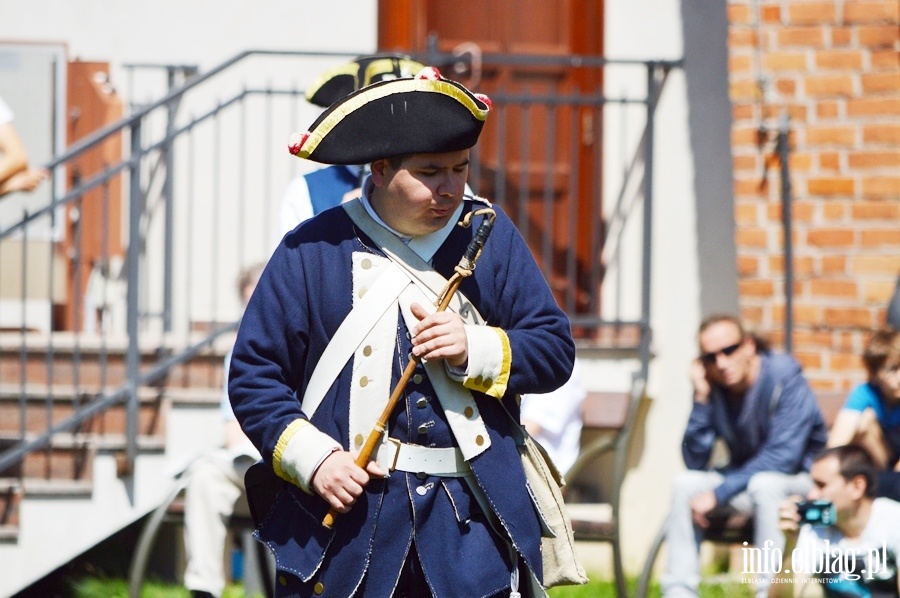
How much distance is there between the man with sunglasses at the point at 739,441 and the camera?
587 cm

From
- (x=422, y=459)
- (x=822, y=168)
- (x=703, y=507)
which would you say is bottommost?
(x=703, y=507)

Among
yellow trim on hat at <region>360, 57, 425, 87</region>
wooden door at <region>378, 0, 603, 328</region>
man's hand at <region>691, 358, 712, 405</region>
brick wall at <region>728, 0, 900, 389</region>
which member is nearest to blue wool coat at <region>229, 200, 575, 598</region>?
yellow trim on hat at <region>360, 57, 425, 87</region>

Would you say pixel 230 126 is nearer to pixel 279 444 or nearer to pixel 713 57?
pixel 713 57

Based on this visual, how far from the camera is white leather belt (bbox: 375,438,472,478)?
3.14 meters

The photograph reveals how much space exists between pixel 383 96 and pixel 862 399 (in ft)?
11.3

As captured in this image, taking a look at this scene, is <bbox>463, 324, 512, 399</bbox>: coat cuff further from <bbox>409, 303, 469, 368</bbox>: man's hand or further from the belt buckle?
the belt buckle

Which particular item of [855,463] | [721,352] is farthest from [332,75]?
[855,463]

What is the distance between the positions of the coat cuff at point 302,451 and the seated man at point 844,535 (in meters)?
2.84

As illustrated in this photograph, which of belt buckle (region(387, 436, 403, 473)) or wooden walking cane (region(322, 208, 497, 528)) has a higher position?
wooden walking cane (region(322, 208, 497, 528))

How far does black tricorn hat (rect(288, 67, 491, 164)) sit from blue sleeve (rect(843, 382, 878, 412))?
328 cm

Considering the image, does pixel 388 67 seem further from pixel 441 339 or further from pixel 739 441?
pixel 739 441

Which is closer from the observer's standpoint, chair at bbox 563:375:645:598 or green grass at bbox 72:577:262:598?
chair at bbox 563:375:645:598

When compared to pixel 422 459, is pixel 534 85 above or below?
above

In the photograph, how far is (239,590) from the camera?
664 cm
